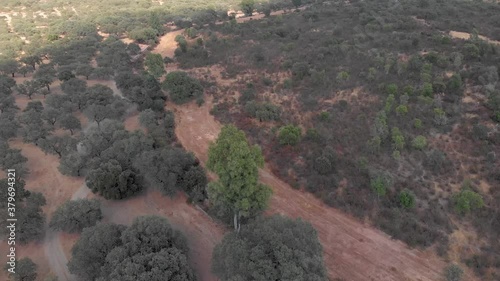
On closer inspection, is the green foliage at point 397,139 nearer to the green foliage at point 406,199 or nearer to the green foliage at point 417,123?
the green foliage at point 417,123

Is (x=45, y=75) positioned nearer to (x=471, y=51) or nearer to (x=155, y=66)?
(x=155, y=66)

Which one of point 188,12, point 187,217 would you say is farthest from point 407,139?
point 188,12

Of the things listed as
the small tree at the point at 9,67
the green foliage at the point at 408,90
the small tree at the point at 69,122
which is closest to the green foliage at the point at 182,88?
the small tree at the point at 69,122

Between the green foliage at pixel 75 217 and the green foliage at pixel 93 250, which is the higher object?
the green foliage at pixel 93 250

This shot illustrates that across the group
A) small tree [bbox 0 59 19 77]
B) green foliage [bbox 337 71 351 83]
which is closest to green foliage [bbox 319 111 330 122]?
green foliage [bbox 337 71 351 83]

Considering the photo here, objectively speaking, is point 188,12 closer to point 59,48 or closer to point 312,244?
point 59,48

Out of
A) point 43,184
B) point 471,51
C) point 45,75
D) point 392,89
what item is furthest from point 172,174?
point 471,51

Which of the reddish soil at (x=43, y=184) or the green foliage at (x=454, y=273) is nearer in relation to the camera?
the green foliage at (x=454, y=273)
